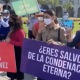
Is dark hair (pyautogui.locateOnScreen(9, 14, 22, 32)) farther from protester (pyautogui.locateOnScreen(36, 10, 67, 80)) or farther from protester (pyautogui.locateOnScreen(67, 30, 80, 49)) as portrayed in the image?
protester (pyautogui.locateOnScreen(67, 30, 80, 49))

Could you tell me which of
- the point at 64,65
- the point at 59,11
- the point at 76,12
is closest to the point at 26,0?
the point at 64,65

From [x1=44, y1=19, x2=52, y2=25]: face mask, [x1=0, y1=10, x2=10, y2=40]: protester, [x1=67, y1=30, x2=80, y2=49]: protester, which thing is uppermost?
[x1=44, y1=19, x2=52, y2=25]: face mask

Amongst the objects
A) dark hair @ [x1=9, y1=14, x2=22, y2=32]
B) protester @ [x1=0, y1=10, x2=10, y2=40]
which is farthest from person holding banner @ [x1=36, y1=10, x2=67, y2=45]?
protester @ [x1=0, y1=10, x2=10, y2=40]

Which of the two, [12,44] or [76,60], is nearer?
[76,60]

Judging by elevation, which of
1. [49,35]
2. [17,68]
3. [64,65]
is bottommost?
[17,68]

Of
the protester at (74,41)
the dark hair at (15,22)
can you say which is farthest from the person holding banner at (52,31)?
the dark hair at (15,22)

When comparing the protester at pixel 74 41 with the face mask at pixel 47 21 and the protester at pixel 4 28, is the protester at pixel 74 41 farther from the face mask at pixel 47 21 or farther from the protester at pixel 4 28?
the protester at pixel 4 28

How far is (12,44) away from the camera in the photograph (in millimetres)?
7160

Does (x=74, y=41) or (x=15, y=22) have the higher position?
(x=15, y=22)

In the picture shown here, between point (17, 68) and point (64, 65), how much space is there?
2.19m

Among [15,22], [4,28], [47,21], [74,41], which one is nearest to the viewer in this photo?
[74,41]

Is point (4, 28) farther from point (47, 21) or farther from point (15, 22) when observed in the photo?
point (47, 21)

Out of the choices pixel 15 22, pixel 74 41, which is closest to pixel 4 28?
pixel 15 22

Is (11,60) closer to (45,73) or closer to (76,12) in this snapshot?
(45,73)
